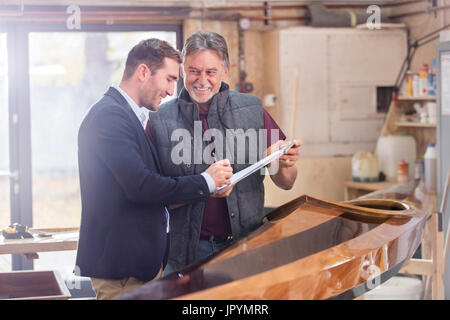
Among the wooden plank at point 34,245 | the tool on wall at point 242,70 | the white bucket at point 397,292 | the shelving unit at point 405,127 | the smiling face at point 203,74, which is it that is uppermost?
the tool on wall at point 242,70

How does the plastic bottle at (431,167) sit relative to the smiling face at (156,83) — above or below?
below

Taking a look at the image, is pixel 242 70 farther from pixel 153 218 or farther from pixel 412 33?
pixel 153 218

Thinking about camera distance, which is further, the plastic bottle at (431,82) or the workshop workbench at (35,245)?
the plastic bottle at (431,82)

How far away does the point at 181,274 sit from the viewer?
6.67 ft

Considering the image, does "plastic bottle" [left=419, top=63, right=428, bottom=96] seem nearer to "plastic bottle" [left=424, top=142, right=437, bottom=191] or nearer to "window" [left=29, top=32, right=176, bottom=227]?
"plastic bottle" [left=424, top=142, right=437, bottom=191]

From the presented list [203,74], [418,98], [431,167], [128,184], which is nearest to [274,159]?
[203,74]

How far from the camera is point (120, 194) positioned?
80.9 inches

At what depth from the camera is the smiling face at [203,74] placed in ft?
7.98

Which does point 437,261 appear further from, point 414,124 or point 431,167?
point 414,124

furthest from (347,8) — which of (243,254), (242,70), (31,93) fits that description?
(243,254)

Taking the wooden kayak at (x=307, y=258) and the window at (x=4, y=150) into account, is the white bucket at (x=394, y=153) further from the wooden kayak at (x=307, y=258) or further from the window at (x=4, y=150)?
the window at (x=4, y=150)

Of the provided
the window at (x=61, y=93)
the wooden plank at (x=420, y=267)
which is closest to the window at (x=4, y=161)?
the window at (x=61, y=93)

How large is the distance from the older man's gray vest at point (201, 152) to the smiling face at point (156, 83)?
0.24 m
